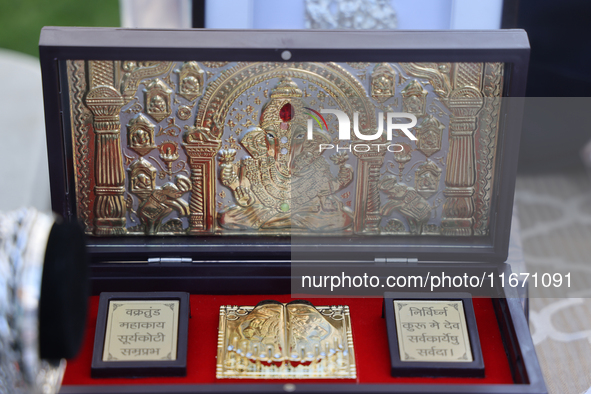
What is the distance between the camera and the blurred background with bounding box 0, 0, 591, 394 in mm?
1480

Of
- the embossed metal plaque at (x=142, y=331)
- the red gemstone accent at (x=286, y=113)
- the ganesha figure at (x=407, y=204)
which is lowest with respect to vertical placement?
the embossed metal plaque at (x=142, y=331)

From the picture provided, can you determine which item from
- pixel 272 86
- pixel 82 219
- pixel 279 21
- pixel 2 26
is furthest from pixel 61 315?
pixel 2 26

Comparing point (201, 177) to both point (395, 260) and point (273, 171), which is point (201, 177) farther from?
point (395, 260)

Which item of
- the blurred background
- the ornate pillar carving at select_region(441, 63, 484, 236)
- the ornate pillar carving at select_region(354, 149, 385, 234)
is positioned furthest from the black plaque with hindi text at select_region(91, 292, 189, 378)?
the blurred background

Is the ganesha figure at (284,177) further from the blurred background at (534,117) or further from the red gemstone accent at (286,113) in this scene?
the blurred background at (534,117)

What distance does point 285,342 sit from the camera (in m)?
1.01

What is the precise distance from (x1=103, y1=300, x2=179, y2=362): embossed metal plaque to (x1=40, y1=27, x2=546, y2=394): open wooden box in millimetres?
45

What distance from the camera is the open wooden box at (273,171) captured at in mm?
951

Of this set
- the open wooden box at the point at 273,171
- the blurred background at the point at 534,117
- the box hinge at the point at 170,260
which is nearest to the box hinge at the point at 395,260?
the open wooden box at the point at 273,171

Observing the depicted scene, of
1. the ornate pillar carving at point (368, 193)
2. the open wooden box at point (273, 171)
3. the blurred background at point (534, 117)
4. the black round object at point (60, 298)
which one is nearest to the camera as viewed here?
the black round object at point (60, 298)

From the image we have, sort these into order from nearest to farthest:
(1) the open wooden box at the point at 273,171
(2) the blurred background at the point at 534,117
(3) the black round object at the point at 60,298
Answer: (3) the black round object at the point at 60,298 → (1) the open wooden box at the point at 273,171 → (2) the blurred background at the point at 534,117

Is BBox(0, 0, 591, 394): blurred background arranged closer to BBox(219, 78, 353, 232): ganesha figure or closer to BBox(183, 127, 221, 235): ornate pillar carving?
BBox(219, 78, 353, 232): ganesha figure

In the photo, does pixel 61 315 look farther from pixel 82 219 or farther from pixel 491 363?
pixel 491 363

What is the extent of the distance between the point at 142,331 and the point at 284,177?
34cm
